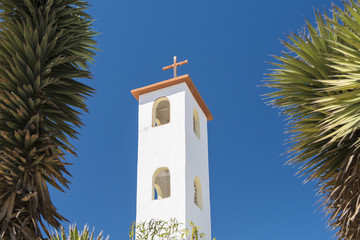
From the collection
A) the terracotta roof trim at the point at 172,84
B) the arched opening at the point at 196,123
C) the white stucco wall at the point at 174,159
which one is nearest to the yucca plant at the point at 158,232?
the white stucco wall at the point at 174,159

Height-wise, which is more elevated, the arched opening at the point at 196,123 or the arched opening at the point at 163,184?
the arched opening at the point at 196,123

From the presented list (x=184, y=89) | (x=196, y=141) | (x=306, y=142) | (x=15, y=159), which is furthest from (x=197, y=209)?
(x=15, y=159)

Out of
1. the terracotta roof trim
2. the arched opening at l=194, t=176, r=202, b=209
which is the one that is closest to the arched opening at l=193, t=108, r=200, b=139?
the terracotta roof trim

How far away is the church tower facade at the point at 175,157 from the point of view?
1152cm

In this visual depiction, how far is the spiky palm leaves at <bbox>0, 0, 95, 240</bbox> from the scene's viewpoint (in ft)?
21.6

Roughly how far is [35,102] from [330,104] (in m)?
5.09

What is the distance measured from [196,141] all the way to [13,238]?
813 cm

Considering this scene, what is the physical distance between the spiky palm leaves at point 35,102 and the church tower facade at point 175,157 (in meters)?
4.54

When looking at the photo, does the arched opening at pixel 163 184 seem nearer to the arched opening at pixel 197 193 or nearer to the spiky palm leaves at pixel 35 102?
the arched opening at pixel 197 193

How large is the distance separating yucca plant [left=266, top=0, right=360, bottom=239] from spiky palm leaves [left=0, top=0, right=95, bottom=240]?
4083 millimetres

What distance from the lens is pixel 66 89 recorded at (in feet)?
25.9

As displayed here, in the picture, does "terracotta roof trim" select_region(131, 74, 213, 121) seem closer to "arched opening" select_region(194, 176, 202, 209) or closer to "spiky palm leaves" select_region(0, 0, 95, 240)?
"arched opening" select_region(194, 176, 202, 209)

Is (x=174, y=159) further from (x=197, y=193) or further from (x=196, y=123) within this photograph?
(x=196, y=123)

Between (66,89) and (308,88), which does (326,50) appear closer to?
(308,88)
